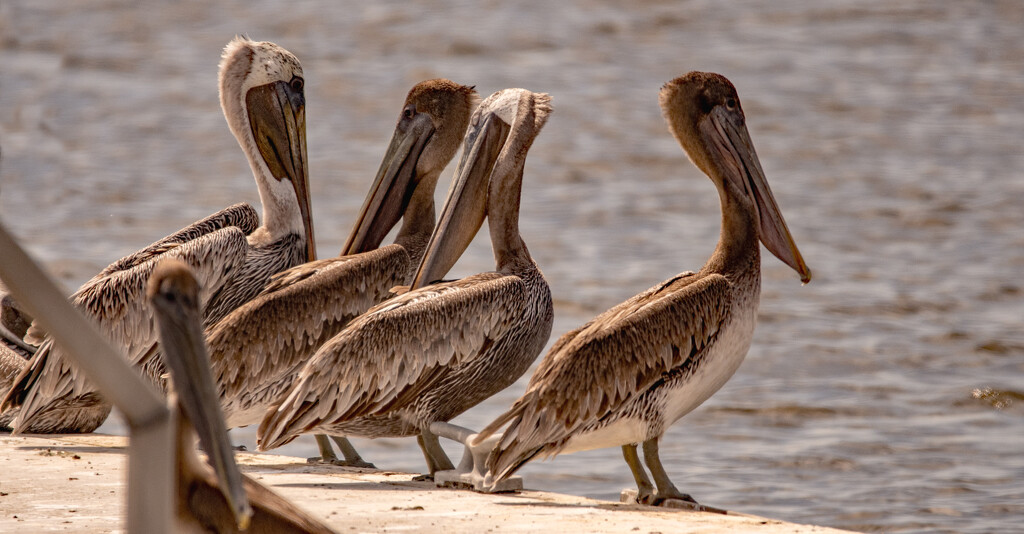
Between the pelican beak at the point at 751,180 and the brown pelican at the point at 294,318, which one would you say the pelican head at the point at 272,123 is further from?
the pelican beak at the point at 751,180

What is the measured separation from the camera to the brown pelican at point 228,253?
6301 mm

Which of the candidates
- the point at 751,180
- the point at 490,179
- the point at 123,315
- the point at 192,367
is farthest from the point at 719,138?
the point at 192,367

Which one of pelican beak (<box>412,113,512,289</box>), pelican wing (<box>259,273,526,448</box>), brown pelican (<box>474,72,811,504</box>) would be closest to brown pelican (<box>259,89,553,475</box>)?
pelican wing (<box>259,273,526,448</box>)

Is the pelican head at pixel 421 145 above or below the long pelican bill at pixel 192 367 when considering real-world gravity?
above

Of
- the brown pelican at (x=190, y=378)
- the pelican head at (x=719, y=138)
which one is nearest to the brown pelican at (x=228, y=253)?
the pelican head at (x=719, y=138)

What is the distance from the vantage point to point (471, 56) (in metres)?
20.1

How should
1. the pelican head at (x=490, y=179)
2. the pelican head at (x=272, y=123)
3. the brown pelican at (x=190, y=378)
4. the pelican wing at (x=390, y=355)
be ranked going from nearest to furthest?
1. the brown pelican at (x=190, y=378)
2. the pelican wing at (x=390, y=355)
3. the pelican head at (x=490, y=179)
4. the pelican head at (x=272, y=123)

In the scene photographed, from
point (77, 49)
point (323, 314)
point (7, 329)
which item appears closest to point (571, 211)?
point (7, 329)

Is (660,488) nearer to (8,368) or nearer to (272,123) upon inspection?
(272,123)

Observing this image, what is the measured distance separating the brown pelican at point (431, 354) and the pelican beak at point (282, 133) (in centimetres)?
124

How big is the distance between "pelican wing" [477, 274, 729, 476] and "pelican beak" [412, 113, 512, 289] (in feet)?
3.96

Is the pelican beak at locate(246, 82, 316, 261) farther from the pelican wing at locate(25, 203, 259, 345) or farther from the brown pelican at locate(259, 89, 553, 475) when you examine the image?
the brown pelican at locate(259, 89, 553, 475)

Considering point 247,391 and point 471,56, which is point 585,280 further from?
point 471,56

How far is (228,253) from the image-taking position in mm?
6332
